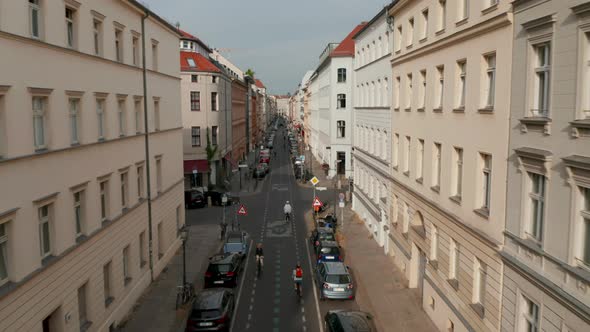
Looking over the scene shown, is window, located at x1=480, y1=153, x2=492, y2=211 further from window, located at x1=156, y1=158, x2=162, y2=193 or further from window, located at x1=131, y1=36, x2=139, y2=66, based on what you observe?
window, located at x1=156, y1=158, x2=162, y2=193

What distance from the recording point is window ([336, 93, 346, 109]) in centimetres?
6206

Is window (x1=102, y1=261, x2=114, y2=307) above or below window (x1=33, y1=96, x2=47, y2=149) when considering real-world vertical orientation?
below

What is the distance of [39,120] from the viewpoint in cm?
1459

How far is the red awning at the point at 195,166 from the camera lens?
52344mm

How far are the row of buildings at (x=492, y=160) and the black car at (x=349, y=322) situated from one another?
114 inches

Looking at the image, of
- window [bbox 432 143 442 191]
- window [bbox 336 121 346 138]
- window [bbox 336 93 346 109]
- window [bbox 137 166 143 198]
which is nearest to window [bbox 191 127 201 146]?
window [bbox 336 121 346 138]

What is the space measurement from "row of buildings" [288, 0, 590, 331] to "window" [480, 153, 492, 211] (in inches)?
1.8

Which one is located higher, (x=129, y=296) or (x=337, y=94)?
(x=337, y=94)

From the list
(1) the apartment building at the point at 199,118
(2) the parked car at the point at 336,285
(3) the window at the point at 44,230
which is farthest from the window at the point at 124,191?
(1) the apartment building at the point at 199,118

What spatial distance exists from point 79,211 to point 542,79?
46.0 ft

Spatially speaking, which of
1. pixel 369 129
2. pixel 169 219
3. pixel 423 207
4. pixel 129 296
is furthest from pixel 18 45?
pixel 369 129

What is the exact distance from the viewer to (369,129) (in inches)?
1378

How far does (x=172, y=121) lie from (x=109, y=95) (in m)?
10.6

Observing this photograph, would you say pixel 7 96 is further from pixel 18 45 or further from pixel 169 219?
pixel 169 219
